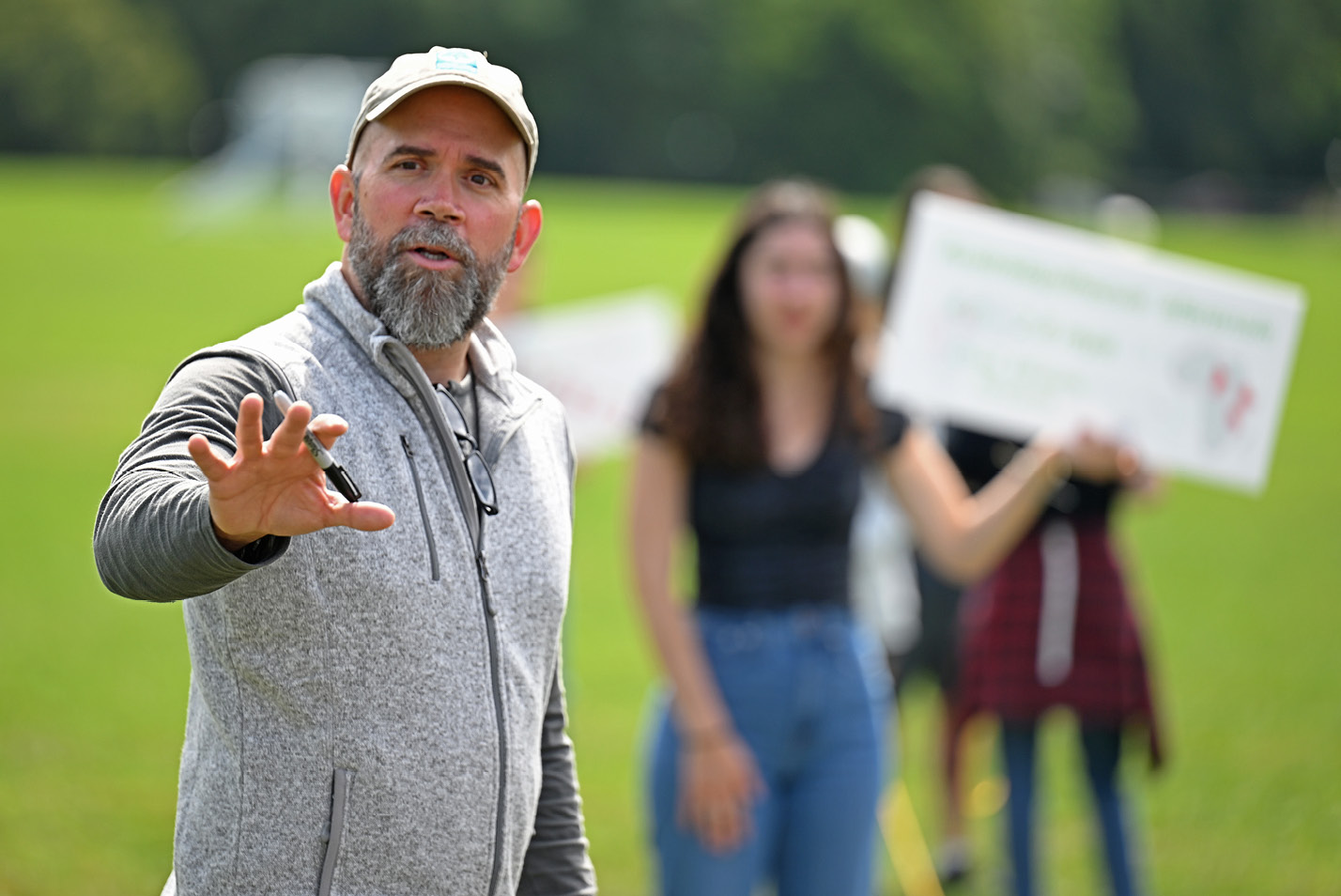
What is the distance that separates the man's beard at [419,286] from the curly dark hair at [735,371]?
5.59 feet

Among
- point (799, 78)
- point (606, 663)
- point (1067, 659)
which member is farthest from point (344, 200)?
point (799, 78)

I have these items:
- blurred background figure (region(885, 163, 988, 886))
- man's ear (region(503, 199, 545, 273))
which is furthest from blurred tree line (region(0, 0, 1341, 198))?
man's ear (region(503, 199, 545, 273))

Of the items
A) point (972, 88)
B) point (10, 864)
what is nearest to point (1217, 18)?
point (972, 88)

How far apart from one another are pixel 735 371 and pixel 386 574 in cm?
209

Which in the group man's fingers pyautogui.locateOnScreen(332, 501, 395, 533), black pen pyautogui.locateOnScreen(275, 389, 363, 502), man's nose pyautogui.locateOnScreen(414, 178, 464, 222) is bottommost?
man's fingers pyautogui.locateOnScreen(332, 501, 395, 533)

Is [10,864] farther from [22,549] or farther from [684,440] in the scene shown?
[22,549]

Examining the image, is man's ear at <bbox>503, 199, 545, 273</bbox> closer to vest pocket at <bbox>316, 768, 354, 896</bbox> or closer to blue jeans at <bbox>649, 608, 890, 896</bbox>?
vest pocket at <bbox>316, 768, 354, 896</bbox>

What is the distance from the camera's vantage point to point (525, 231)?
2500 millimetres

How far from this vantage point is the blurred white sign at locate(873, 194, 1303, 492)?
4.36 m

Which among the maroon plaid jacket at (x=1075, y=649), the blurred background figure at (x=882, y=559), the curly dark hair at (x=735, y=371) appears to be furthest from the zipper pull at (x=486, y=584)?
the blurred background figure at (x=882, y=559)

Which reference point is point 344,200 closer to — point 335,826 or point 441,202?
point 441,202

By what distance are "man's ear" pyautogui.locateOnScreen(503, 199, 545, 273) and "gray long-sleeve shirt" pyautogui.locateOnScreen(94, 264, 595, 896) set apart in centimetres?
32

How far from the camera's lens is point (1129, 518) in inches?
609

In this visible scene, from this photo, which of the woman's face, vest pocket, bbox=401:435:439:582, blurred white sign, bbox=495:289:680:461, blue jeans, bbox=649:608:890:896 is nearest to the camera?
vest pocket, bbox=401:435:439:582
